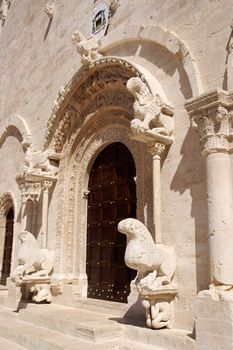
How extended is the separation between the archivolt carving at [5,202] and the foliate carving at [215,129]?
587 cm

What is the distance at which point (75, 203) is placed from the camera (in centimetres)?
653

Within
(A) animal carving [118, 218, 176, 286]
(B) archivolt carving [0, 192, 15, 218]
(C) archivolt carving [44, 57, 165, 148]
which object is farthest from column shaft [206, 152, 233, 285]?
(B) archivolt carving [0, 192, 15, 218]

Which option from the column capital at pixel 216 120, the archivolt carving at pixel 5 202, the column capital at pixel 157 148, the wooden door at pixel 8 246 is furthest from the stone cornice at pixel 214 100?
the wooden door at pixel 8 246

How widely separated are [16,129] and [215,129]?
6334 millimetres

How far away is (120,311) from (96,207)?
189cm

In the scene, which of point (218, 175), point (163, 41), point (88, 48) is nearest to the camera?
point (218, 175)

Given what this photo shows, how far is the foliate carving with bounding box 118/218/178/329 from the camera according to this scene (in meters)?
3.82

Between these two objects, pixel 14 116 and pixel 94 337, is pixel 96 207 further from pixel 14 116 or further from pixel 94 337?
pixel 14 116

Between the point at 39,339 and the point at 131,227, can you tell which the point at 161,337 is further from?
the point at 39,339

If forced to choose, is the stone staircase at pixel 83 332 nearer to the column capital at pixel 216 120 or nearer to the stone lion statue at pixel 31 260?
the stone lion statue at pixel 31 260

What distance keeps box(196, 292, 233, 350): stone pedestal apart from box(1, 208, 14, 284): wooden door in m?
6.33

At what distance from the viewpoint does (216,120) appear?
369 cm

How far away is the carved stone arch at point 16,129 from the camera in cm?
797

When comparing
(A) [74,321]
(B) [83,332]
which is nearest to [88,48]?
(A) [74,321]
